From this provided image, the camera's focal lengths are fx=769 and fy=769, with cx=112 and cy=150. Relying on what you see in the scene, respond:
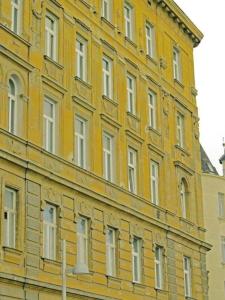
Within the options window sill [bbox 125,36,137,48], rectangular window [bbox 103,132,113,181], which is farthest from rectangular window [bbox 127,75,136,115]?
rectangular window [bbox 103,132,113,181]

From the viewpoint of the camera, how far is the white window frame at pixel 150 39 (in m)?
39.6

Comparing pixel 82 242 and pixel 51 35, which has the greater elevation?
pixel 51 35

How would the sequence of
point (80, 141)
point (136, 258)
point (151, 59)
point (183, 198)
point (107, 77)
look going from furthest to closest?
1. point (183, 198)
2. point (151, 59)
3. point (107, 77)
4. point (136, 258)
5. point (80, 141)

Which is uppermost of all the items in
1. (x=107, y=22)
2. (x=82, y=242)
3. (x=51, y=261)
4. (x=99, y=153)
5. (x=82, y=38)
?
(x=107, y=22)

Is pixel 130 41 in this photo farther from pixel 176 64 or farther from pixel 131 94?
pixel 176 64

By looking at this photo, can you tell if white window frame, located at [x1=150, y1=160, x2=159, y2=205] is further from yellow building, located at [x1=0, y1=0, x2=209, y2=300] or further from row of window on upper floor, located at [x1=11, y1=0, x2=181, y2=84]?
row of window on upper floor, located at [x1=11, y1=0, x2=181, y2=84]

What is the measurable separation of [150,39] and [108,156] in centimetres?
928

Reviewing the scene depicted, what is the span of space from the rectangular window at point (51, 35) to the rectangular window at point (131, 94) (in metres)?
6.19

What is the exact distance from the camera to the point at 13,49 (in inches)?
1088

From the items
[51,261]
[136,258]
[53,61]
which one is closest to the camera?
[51,261]

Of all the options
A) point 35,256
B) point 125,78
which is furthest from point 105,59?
point 35,256

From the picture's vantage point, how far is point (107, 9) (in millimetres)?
35906

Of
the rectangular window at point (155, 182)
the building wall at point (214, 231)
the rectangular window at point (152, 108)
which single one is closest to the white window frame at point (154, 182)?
the rectangular window at point (155, 182)

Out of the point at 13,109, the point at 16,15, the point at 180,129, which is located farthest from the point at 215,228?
the point at 13,109
